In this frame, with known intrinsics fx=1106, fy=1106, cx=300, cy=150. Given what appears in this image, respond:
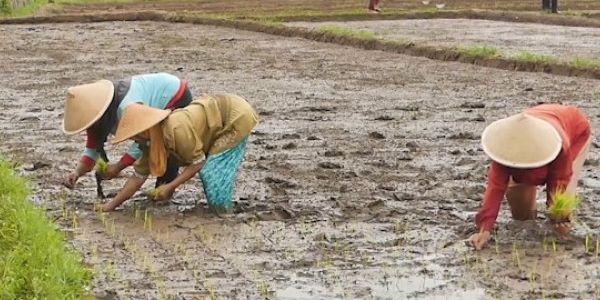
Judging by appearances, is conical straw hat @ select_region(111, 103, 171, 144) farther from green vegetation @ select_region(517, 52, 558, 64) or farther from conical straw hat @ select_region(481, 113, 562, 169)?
green vegetation @ select_region(517, 52, 558, 64)

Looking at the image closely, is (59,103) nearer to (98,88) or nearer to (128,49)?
(98,88)

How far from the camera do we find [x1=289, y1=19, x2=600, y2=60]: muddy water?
1310 centimetres

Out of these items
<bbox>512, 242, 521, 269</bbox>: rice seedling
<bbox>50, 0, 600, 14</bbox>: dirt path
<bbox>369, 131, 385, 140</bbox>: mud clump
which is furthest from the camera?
<bbox>50, 0, 600, 14</bbox>: dirt path

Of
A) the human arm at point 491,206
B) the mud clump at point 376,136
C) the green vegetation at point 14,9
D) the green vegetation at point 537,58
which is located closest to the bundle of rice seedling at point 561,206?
the human arm at point 491,206

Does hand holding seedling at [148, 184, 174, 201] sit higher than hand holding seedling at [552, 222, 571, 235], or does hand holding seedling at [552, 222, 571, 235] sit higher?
hand holding seedling at [148, 184, 174, 201]

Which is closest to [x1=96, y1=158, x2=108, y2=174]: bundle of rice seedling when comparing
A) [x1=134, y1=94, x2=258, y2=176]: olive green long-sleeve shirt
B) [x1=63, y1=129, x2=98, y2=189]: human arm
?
[x1=63, y1=129, x2=98, y2=189]: human arm

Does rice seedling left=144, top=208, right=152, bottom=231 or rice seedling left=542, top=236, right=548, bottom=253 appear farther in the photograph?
rice seedling left=144, top=208, right=152, bottom=231

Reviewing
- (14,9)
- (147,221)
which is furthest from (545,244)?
(14,9)

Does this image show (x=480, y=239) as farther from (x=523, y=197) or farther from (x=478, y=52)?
(x=478, y=52)

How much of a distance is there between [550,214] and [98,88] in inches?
91.2

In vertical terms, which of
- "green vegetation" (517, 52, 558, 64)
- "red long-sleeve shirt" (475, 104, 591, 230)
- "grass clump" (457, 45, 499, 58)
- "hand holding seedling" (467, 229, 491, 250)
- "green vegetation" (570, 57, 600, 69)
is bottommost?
"grass clump" (457, 45, 499, 58)

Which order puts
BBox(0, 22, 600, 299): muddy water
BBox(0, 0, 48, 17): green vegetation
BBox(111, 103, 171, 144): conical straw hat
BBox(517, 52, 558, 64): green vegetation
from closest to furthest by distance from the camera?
BBox(0, 22, 600, 299): muddy water < BBox(111, 103, 171, 144): conical straw hat < BBox(517, 52, 558, 64): green vegetation < BBox(0, 0, 48, 17): green vegetation

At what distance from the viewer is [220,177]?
5.57m

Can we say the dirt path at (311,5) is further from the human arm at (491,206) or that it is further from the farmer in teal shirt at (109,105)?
the human arm at (491,206)
